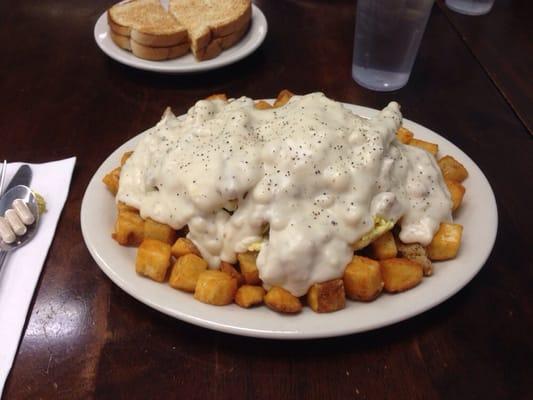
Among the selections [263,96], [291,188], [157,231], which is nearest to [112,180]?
[157,231]

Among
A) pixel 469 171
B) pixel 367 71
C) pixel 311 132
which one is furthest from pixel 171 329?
pixel 367 71

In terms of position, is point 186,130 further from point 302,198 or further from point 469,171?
point 469,171

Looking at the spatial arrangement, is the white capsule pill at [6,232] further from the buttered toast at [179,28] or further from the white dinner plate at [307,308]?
the buttered toast at [179,28]

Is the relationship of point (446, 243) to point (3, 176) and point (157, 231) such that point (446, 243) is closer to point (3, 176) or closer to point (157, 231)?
point (157, 231)

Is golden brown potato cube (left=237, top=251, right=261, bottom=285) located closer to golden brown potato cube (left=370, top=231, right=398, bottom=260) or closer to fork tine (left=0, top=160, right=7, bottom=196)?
golden brown potato cube (left=370, top=231, right=398, bottom=260)

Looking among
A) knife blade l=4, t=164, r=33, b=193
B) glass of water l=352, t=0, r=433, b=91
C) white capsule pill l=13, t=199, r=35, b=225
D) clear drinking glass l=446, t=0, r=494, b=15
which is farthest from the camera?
clear drinking glass l=446, t=0, r=494, b=15

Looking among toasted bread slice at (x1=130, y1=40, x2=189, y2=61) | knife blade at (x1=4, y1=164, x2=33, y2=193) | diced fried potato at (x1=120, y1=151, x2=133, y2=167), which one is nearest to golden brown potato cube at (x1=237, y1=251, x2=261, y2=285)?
diced fried potato at (x1=120, y1=151, x2=133, y2=167)
